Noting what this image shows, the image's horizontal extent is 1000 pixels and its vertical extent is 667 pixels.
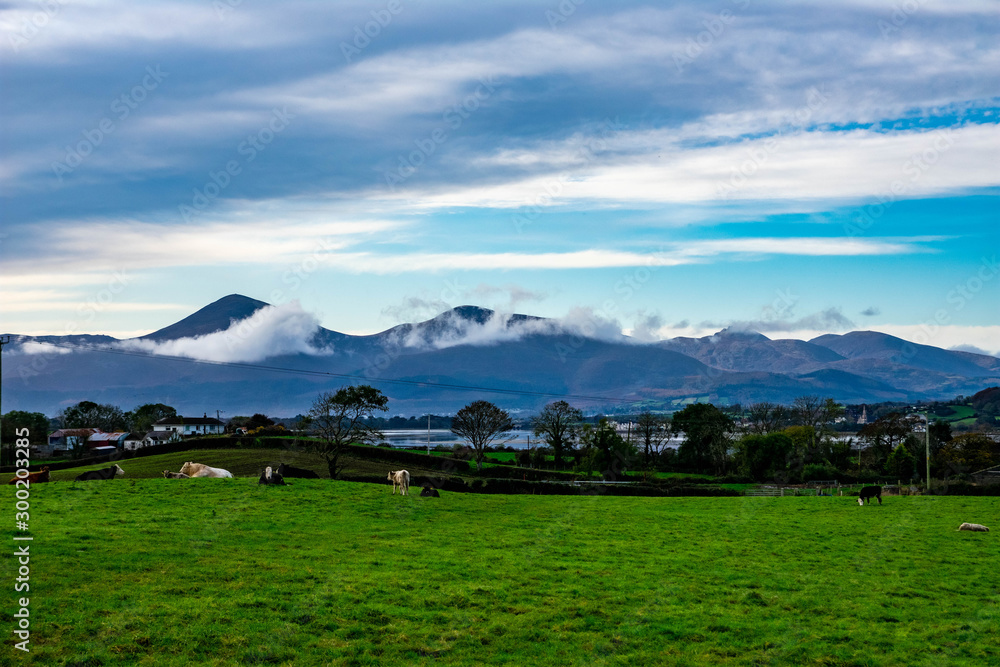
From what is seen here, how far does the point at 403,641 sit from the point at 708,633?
234 inches

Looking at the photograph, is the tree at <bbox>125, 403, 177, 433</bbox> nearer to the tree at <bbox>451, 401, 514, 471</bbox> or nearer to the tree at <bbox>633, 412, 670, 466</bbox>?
the tree at <bbox>451, 401, 514, 471</bbox>

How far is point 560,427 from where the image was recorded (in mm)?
101625

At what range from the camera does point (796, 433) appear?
10694 centimetres

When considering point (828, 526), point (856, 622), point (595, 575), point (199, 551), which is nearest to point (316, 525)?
point (199, 551)

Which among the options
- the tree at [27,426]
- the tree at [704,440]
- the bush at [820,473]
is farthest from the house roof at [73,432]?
the bush at [820,473]

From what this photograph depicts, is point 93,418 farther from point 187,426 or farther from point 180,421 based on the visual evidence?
point 187,426

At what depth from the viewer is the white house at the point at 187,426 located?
15280cm

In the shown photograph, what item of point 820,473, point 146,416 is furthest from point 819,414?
point 146,416

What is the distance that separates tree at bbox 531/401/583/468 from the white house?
263ft

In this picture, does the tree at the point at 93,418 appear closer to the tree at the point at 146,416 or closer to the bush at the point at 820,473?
the tree at the point at 146,416

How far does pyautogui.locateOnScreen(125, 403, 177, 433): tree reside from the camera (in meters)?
149

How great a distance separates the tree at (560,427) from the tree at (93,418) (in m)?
94.1

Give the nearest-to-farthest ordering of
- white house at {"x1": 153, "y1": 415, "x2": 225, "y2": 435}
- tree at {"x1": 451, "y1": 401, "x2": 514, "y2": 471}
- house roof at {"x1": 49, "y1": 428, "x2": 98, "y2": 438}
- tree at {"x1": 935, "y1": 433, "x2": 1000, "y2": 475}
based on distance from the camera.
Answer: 1. tree at {"x1": 935, "y1": 433, "x2": 1000, "y2": 475}
2. tree at {"x1": 451, "y1": 401, "x2": 514, "y2": 471}
3. house roof at {"x1": 49, "y1": 428, "x2": 98, "y2": 438}
4. white house at {"x1": 153, "y1": 415, "x2": 225, "y2": 435}

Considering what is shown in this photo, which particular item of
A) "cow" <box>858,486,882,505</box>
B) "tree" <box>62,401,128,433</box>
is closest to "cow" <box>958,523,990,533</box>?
"cow" <box>858,486,882,505</box>
